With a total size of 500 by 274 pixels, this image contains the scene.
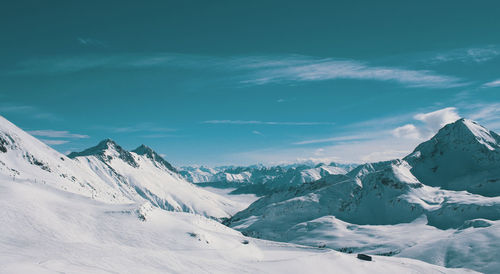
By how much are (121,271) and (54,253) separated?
14.9 metres

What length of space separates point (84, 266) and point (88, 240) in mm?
29063

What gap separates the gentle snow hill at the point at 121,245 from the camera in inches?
2376

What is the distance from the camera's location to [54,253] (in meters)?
61.6

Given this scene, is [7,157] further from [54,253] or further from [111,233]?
[54,253]

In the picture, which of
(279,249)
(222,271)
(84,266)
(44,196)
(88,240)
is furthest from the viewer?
(279,249)

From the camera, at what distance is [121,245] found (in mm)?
80688

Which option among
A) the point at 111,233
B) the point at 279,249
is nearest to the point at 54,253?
the point at 111,233

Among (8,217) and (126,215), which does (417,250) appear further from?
(8,217)

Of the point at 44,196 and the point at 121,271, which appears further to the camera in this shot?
the point at 44,196

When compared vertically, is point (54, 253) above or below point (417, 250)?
above

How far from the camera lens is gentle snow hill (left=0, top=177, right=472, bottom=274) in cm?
6034

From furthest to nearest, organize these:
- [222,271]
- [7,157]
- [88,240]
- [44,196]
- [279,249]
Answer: [7,157] < [279,249] < [44,196] < [88,240] < [222,271]

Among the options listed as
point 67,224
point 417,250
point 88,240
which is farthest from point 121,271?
point 417,250

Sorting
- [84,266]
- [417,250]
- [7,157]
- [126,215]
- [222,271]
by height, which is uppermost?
[7,157]
